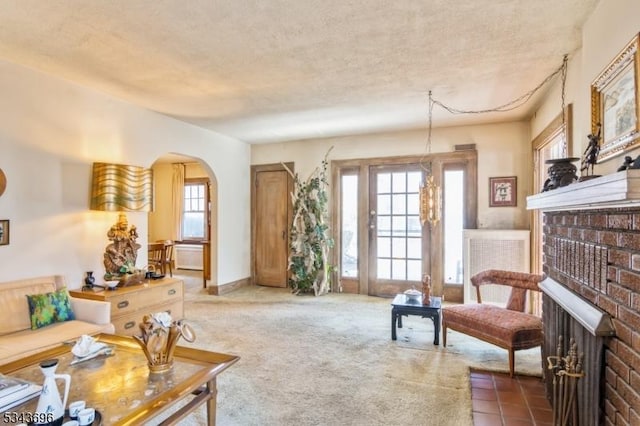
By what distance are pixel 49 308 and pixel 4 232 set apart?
0.76 metres

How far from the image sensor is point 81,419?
1.32 meters

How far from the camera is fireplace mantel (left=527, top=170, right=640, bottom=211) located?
1.05m

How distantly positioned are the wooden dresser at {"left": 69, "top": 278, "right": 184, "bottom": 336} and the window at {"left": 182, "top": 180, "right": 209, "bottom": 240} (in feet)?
14.0

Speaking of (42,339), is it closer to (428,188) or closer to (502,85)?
(428,188)

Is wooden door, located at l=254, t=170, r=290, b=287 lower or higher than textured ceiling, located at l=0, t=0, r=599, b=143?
lower

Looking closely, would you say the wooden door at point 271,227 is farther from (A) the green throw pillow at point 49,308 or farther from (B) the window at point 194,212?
(A) the green throw pillow at point 49,308

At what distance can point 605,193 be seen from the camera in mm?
1225

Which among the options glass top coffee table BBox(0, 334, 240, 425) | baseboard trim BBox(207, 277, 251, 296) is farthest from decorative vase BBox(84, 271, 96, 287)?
baseboard trim BBox(207, 277, 251, 296)

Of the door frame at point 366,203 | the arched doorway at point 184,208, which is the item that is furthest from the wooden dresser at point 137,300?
the arched doorway at point 184,208

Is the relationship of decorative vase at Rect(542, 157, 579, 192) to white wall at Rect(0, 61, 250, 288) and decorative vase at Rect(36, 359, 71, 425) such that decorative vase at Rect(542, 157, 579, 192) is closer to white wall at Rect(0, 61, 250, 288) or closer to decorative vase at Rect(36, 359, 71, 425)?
decorative vase at Rect(36, 359, 71, 425)

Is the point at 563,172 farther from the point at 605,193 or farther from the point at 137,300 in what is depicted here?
the point at 137,300

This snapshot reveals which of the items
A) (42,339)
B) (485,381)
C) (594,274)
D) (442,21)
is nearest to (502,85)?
(442,21)

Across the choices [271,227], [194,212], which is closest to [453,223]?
[271,227]

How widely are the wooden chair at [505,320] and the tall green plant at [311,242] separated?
2484 mm
